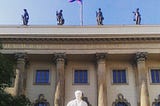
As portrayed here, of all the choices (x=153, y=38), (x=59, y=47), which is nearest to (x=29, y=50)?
(x=59, y=47)

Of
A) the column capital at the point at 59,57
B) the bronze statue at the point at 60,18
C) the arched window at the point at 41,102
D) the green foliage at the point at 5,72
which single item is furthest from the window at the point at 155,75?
the green foliage at the point at 5,72

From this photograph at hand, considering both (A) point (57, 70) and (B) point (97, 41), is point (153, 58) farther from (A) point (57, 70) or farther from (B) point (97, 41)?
(A) point (57, 70)

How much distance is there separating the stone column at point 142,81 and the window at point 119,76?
1750mm

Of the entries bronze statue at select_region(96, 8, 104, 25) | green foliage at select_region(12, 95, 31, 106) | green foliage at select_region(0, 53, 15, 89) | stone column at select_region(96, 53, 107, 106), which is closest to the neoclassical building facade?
stone column at select_region(96, 53, 107, 106)

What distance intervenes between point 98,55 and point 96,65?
1136 millimetres

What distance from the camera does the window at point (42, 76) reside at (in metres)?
40.6

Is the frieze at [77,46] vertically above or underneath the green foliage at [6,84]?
above

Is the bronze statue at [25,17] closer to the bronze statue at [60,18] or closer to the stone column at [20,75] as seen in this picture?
the bronze statue at [60,18]

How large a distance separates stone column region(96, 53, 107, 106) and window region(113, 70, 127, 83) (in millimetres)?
1721

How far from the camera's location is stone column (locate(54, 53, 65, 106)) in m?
38.3

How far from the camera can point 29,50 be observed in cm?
4088

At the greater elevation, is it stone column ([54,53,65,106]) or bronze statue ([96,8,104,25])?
bronze statue ([96,8,104,25])

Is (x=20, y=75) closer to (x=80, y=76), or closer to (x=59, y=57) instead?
(x=59, y=57)

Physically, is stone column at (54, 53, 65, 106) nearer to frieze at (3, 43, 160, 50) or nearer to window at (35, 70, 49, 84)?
frieze at (3, 43, 160, 50)
